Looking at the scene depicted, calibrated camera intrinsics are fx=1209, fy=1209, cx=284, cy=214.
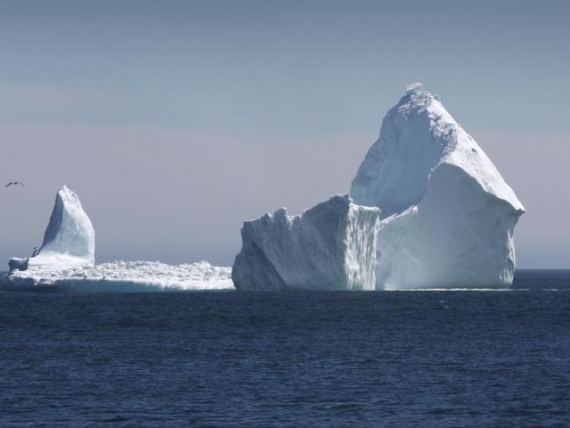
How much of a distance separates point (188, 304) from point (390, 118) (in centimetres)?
1876

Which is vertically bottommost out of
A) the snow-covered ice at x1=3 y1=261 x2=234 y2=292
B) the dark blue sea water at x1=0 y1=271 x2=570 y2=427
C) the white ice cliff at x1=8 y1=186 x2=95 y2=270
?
the dark blue sea water at x1=0 y1=271 x2=570 y2=427

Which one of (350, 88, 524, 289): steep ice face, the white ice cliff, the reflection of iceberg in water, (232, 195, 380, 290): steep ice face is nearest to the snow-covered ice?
the reflection of iceberg in water

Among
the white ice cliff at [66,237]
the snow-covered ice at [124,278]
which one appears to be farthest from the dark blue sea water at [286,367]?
the white ice cliff at [66,237]

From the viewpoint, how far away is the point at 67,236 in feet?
284

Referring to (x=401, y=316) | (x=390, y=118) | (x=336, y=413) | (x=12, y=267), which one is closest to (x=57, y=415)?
(x=336, y=413)

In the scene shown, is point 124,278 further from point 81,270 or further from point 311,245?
point 311,245

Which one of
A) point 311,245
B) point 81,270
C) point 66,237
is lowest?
point 81,270

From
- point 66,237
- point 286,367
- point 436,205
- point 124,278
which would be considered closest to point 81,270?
point 124,278

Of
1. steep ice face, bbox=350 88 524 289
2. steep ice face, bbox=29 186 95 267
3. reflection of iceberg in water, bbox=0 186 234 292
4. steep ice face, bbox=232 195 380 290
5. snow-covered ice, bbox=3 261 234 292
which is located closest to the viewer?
steep ice face, bbox=232 195 380 290

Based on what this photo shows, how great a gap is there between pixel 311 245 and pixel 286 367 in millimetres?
31906

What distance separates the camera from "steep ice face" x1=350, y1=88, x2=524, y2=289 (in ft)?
234

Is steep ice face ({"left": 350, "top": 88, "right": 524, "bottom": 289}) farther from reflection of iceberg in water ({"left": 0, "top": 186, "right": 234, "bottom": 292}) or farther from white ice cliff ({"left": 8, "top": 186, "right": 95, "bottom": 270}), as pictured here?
white ice cliff ({"left": 8, "top": 186, "right": 95, "bottom": 270})

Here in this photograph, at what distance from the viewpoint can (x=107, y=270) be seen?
8275 cm

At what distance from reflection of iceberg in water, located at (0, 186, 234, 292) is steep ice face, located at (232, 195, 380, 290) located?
42.1 feet
